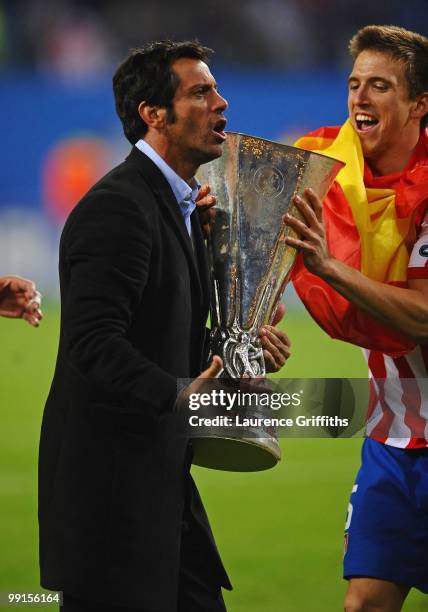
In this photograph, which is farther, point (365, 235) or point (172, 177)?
point (365, 235)

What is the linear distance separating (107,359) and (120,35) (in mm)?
9670

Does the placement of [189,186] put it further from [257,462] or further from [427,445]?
[427,445]

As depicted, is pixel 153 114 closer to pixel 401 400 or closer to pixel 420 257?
pixel 420 257

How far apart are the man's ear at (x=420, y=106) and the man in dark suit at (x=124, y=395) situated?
102 cm

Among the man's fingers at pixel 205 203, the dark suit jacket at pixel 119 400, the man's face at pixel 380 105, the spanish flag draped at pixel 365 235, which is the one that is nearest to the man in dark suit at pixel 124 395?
the dark suit jacket at pixel 119 400

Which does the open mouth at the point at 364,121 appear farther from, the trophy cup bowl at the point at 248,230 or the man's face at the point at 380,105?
the trophy cup bowl at the point at 248,230

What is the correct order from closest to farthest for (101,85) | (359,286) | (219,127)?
1. (219,127)
2. (359,286)
3. (101,85)

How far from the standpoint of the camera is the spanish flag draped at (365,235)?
3.14m

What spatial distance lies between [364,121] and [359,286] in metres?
0.63

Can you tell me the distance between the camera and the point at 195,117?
2650 millimetres

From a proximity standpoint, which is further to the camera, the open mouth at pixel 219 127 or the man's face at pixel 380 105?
the man's face at pixel 380 105

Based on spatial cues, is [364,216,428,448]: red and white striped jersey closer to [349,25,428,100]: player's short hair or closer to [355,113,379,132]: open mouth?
[355,113,379,132]: open mouth

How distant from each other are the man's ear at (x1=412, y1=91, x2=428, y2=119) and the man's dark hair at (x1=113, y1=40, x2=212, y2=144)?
3.10 feet

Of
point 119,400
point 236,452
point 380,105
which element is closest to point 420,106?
point 380,105
